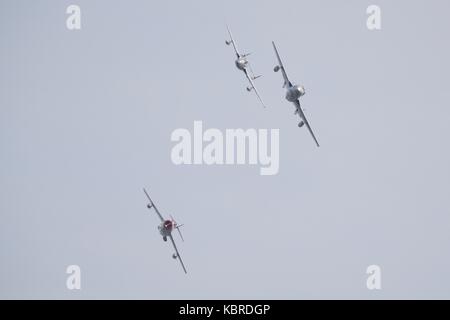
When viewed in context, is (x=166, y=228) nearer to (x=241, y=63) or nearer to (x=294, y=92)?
(x=241, y=63)

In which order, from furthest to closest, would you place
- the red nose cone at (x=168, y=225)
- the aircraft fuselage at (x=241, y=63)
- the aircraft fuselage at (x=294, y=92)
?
the aircraft fuselage at (x=241, y=63)
the red nose cone at (x=168, y=225)
the aircraft fuselage at (x=294, y=92)

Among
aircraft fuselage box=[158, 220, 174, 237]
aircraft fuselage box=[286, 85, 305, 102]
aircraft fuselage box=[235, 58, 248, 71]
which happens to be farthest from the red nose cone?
aircraft fuselage box=[286, 85, 305, 102]

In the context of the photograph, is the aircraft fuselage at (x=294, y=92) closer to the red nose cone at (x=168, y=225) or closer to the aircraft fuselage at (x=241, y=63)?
the aircraft fuselage at (x=241, y=63)

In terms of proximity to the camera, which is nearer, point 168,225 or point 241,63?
point 168,225

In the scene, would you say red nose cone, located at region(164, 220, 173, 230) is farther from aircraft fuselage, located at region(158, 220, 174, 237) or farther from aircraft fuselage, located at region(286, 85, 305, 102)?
aircraft fuselage, located at region(286, 85, 305, 102)

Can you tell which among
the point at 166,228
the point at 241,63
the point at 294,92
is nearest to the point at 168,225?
the point at 166,228

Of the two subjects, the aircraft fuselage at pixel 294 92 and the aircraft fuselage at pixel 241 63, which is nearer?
the aircraft fuselage at pixel 294 92

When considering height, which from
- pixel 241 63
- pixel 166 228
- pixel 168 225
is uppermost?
pixel 241 63

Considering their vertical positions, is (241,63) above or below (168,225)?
above

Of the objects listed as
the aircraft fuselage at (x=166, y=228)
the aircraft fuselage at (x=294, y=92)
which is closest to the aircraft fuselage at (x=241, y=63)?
the aircraft fuselage at (x=294, y=92)

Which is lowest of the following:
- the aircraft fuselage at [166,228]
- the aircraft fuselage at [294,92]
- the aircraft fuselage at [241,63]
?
the aircraft fuselage at [166,228]

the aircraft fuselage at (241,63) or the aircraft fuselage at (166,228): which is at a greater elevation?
the aircraft fuselage at (241,63)
